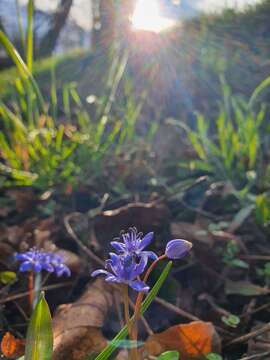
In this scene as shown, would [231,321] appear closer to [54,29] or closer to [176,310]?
[176,310]

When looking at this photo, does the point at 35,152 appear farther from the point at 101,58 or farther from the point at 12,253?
the point at 101,58

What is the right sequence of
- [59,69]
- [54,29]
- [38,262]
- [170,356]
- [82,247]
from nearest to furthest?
[170,356] < [38,262] < [82,247] < [54,29] < [59,69]

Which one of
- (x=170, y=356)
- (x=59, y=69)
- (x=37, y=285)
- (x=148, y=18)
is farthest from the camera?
(x=59, y=69)

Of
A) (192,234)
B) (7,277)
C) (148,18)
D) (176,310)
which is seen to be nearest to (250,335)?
(176,310)

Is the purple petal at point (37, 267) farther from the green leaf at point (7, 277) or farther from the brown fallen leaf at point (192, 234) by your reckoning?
the brown fallen leaf at point (192, 234)

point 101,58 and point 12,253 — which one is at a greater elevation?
point 101,58

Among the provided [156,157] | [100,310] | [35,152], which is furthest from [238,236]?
[35,152]

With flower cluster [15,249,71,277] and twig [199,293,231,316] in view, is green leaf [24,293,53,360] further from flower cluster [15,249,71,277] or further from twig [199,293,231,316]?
twig [199,293,231,316]
